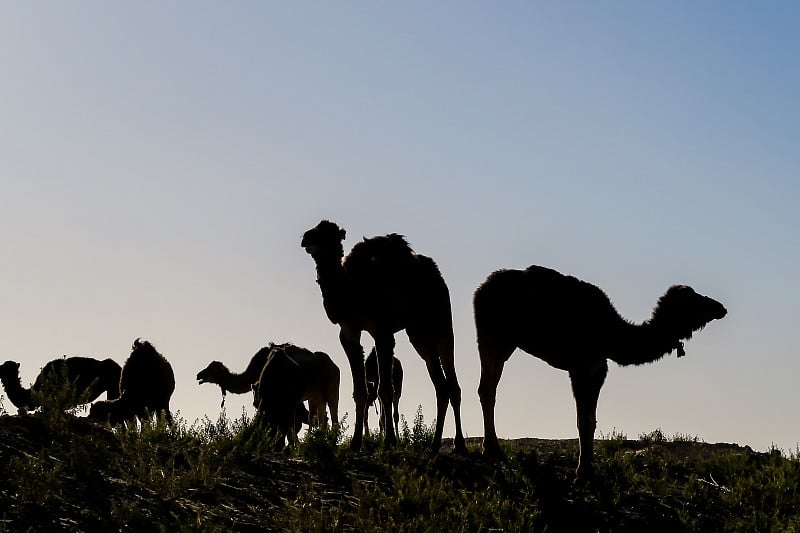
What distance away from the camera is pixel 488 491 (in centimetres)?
1216

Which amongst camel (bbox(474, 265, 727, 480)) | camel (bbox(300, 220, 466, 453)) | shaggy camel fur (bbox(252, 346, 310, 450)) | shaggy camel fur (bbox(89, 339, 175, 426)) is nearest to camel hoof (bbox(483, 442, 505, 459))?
camel (bbox(474, 265, 727, 480))

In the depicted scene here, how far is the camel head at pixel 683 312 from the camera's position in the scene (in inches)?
547

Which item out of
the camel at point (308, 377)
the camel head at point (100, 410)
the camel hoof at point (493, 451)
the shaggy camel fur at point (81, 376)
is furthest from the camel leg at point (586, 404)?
the shaggy camel fur at point (81, 376)

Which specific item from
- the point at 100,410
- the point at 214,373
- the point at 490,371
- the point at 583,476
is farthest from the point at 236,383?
the point at 583,476

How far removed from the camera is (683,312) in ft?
45.9

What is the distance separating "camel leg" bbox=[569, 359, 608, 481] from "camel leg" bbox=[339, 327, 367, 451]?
9.28 feet

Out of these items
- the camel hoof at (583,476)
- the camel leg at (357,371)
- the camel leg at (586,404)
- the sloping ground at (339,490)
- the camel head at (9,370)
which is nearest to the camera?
the sloping ground at (339,490)

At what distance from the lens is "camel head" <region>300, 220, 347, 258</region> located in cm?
1530

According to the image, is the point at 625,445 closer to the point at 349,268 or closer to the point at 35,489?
the point at 349,268

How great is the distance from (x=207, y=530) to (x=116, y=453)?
8.23 ft

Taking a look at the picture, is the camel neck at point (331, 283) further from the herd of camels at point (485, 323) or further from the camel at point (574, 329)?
the camel at point (574, 329)

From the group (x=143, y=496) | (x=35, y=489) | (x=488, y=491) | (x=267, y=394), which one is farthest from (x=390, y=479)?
(x=267, y=394)

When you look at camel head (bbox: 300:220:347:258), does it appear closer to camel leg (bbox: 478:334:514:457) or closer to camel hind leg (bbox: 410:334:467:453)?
camel hind leg (bbox: 410:334:467:453)

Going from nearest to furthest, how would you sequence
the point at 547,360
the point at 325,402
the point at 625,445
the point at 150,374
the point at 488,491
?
the point at 488,491
the point at 547,360
the point at 625,445
the point at 150,374
the point at 325,402
